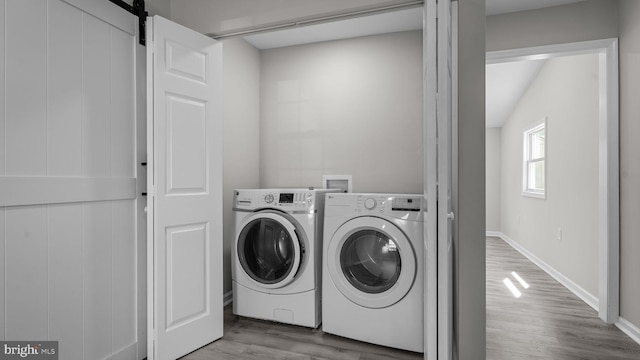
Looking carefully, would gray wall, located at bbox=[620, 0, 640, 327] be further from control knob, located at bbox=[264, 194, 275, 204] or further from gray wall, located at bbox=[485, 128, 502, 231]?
gray wall, located at bbox=[485, 128, 502, 231]

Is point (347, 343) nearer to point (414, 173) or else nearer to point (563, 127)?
point (414, 173)

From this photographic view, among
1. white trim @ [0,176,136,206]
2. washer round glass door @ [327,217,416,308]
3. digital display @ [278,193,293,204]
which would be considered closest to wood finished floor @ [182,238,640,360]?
washer round glass door @ [327,217,416,308]

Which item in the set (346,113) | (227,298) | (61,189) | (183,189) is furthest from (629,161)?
(61,189)

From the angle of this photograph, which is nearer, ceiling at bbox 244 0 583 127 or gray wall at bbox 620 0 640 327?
gray wall at bbox 620 0 640 327

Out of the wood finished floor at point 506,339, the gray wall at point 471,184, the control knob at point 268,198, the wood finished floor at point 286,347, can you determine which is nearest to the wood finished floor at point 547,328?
the wood finished floor at point 506,339

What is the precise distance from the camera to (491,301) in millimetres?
2971

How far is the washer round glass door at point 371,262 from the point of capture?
6.62 ft

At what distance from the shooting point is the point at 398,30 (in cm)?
301

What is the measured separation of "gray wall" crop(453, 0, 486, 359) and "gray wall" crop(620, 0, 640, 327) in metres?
1.41

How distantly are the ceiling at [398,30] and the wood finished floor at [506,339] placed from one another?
2108 mm

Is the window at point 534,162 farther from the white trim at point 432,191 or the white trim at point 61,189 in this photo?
the white trim at point 61,189

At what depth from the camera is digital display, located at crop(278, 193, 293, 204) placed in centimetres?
237

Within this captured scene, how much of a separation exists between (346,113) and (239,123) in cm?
104

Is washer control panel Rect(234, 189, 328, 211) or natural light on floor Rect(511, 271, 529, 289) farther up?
washer control panel Rect(234, 189, 328, 211)
